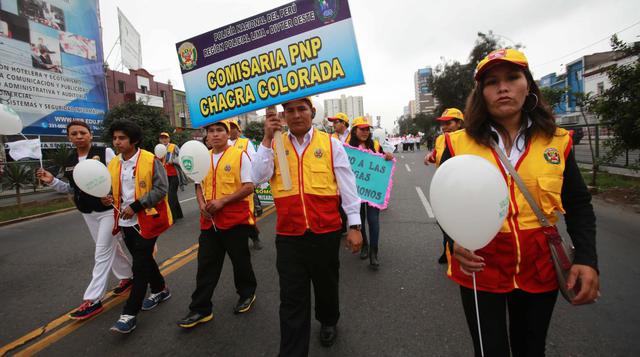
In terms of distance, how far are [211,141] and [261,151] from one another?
3.78 feet

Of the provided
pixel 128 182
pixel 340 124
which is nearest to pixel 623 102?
pixel 340 124

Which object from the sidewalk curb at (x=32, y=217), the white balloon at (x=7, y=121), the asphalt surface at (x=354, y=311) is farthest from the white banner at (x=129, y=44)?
the white balloon at (x=7, y=121)

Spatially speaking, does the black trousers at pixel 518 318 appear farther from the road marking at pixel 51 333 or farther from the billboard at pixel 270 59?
the road marking at pixel 51 333

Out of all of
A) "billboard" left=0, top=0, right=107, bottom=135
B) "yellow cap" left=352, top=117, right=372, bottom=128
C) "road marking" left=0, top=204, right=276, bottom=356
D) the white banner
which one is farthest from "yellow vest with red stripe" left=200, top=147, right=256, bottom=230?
the white banner

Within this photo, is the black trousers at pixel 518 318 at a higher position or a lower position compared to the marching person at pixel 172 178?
lower

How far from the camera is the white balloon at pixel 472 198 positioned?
4.55 ft

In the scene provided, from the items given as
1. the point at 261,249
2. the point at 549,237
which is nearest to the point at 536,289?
the point at 549,237

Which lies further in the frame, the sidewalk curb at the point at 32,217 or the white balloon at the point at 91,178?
the sidewalk curb at the point at 32,217

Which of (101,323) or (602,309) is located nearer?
(602,309)

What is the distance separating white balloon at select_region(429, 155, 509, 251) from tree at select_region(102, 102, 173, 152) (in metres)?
22.7

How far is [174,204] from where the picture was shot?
7.36 metres

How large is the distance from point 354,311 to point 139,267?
2.06m

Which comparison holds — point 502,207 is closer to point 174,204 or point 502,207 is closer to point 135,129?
point 135,129

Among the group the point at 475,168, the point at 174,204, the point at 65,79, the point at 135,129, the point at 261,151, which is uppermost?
the point at 65,79
